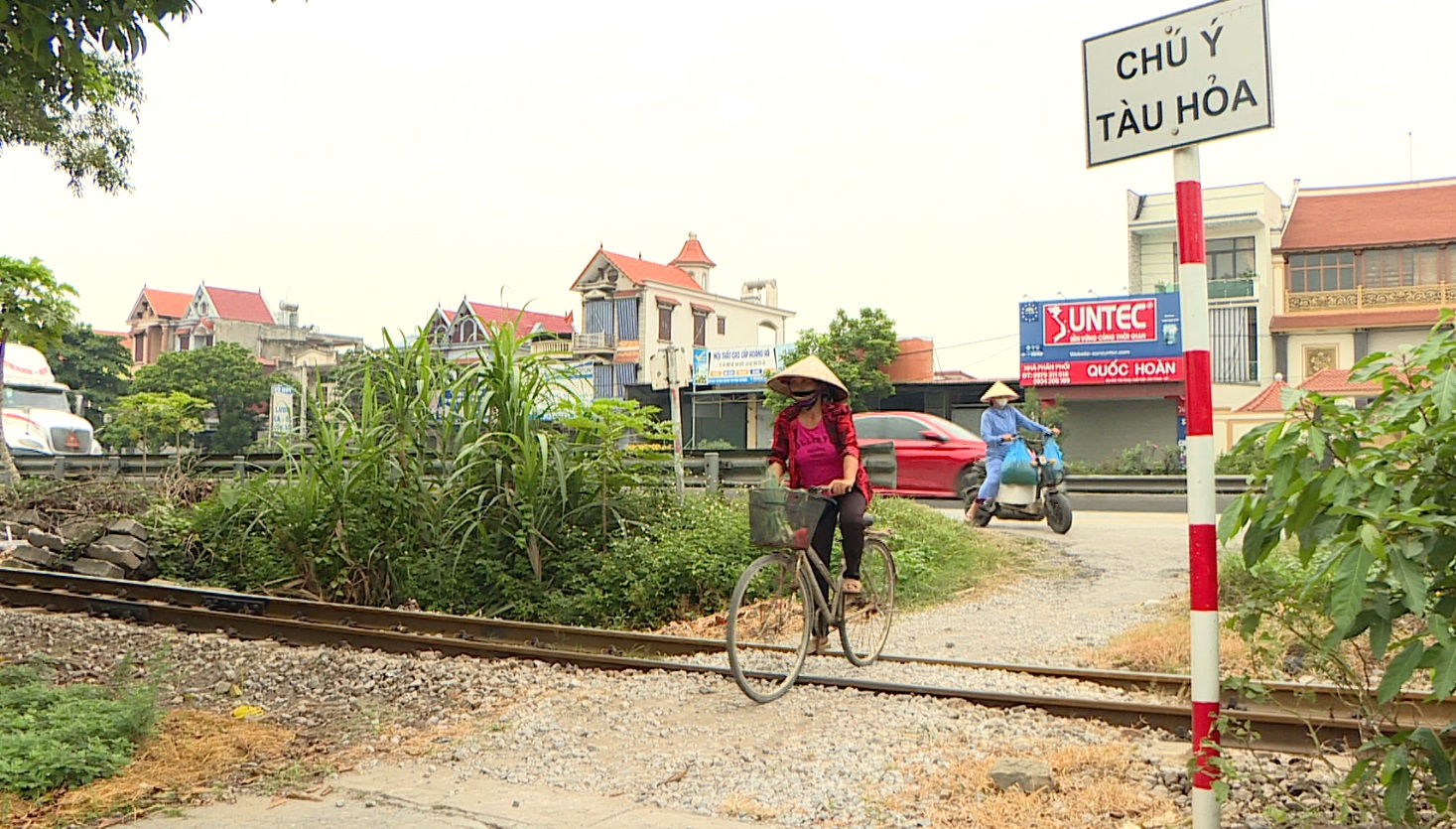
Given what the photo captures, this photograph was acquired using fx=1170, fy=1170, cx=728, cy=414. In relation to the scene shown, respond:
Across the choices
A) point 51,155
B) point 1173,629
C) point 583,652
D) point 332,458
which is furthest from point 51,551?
point 1173,629

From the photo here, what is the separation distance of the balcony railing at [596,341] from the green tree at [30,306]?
33.5 m

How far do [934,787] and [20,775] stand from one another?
3.81 metres

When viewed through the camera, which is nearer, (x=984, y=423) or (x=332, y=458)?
(x=332, y=458)

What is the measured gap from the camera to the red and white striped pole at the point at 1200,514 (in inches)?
147

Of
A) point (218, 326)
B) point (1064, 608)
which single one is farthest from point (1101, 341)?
point (218, 326)

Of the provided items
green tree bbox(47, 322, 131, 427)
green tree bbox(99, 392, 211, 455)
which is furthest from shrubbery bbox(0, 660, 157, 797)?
green tree bbox(47, 322, 131, 427)

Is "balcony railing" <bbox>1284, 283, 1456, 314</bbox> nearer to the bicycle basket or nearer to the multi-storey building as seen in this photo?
the multi-storey building

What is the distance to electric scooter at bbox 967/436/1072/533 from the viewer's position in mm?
14922

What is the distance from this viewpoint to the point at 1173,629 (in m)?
7.84

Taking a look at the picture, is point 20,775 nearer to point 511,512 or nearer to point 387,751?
point 387,751

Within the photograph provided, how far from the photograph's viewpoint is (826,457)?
6.81 metres

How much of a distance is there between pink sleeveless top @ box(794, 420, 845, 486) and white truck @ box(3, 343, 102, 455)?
85.2ft

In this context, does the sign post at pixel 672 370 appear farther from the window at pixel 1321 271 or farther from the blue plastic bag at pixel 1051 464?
the window at pixel 1321 271

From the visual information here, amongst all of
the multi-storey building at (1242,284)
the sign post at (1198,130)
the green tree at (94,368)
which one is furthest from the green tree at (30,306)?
the green tree at (94,368)
